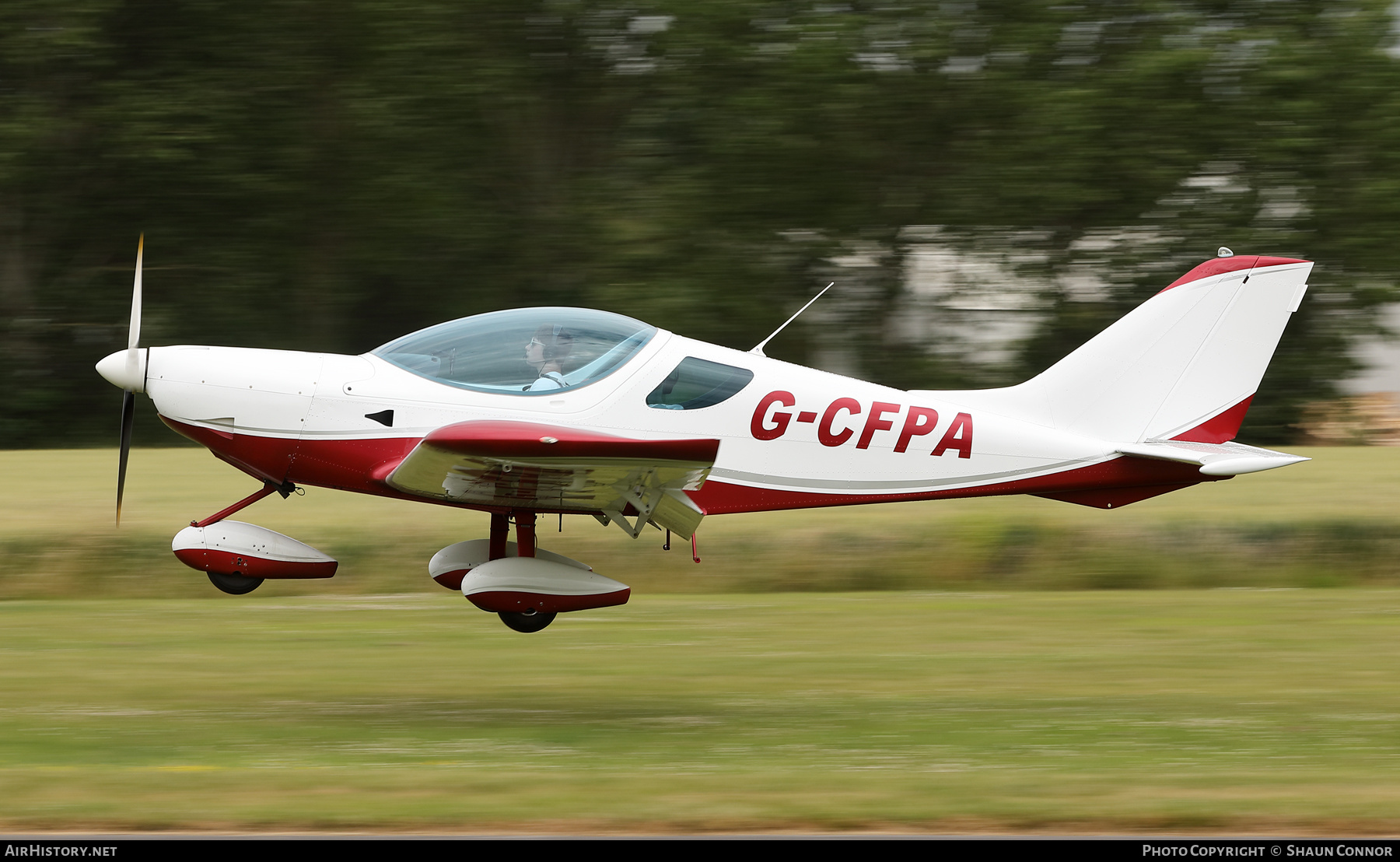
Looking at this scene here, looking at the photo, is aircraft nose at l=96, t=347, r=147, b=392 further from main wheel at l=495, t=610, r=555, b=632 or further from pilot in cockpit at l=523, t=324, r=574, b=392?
main wheel at l=495, t=610, r=555, b=632

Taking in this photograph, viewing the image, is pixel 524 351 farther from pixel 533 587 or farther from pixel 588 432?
pixel 533 587

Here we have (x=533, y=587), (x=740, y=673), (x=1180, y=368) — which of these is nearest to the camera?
(x=533, y=587)

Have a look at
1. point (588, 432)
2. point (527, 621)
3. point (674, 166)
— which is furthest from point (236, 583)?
point (674, 166)

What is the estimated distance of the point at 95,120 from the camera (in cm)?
1861

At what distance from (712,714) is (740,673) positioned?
1.18m

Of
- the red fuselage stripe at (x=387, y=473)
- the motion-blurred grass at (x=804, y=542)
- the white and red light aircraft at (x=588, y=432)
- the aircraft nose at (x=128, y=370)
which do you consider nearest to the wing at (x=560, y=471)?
the white and red light aircraft at (x=588, y=432)

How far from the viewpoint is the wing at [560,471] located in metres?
5.80

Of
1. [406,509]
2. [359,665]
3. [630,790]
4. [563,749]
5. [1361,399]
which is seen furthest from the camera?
[1361,399]

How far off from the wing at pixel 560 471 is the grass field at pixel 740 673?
1.18 metres

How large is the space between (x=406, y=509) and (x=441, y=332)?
5365 millimetres

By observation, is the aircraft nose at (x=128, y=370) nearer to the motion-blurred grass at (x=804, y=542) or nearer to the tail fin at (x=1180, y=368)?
the tail fin at (x=1180, y=368)

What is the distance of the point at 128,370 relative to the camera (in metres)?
6.83

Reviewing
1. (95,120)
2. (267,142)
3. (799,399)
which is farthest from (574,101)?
(799,399)

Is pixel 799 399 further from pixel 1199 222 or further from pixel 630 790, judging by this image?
pixel 1199 222
